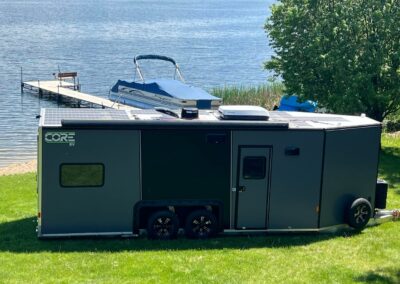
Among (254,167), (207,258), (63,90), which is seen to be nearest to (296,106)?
(254,167)

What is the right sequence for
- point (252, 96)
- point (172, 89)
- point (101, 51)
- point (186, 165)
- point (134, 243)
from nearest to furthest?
point (134, 243) → point (186, 165) → point (172, 89) → point (252, 96) → point (101, 51)

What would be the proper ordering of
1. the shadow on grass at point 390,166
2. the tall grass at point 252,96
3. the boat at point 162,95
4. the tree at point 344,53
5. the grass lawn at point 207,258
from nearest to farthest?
1. the grass lawn at point 207,258
2. the shadow on grass at point 390,166
3. the tree at point 344,53
4. the boat at point 162,95
5. the tall grass at point 252,96

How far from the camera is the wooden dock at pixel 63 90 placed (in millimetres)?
45156

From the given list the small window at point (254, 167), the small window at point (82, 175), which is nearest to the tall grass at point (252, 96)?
the small window at point (254, 167)

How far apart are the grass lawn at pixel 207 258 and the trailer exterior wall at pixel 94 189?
373 millimetres

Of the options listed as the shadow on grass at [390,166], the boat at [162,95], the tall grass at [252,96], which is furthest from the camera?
the tall grass at [252,96]

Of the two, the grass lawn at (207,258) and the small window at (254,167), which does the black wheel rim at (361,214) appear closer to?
the grass lawn at (207,258)

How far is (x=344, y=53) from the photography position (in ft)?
85.8

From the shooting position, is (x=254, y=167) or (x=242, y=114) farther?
(x=242, y=114)

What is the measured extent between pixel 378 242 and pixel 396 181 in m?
7.32

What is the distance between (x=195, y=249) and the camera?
44.6ft

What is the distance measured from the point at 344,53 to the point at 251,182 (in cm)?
1343

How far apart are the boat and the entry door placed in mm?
18464

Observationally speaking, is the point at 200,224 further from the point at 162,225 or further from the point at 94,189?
the point at 94,189
